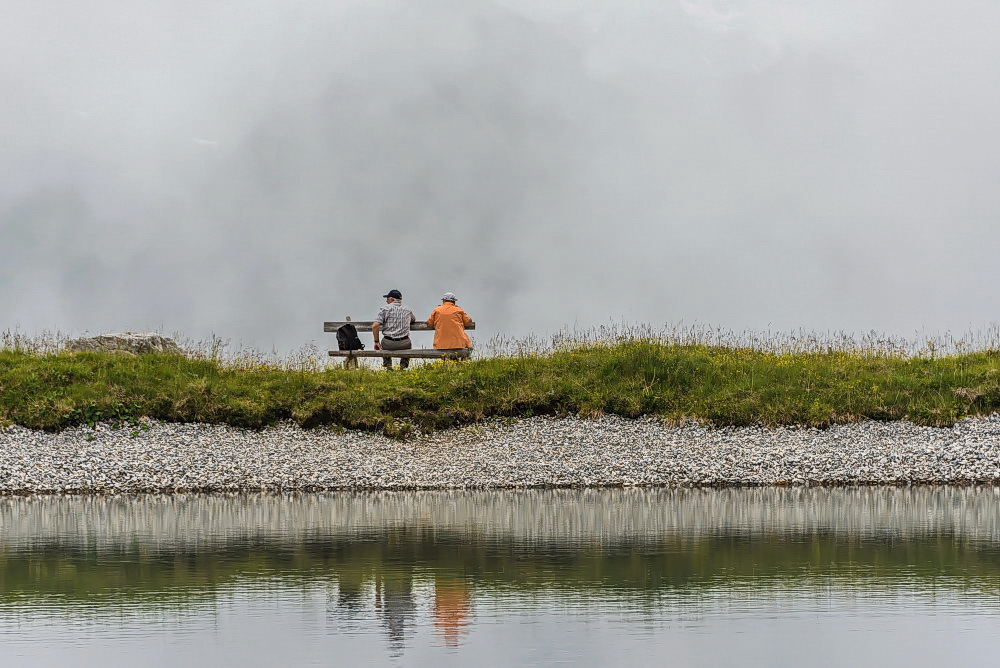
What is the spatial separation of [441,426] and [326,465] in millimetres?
3544

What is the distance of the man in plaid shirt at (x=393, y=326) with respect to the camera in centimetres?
2705

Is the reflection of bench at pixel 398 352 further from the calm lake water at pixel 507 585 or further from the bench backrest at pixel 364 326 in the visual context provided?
the calm lake water at pixel 507 585

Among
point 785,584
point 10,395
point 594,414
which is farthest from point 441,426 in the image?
point 785,584

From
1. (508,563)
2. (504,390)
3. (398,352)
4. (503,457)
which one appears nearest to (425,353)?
(398,352)

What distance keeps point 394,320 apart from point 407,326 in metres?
0.38

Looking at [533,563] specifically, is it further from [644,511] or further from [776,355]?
[776,355]

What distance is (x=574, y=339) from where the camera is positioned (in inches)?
1089

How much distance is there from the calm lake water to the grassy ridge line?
6.82m

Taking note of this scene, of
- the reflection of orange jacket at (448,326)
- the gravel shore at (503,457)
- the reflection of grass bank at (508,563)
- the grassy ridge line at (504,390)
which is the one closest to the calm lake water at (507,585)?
the reflection of grass bank at (508,563)

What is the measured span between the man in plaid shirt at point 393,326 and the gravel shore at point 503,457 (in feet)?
16.9

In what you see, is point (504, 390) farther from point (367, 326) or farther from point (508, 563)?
point (508, 563)

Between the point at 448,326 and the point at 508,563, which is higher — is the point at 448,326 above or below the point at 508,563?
above

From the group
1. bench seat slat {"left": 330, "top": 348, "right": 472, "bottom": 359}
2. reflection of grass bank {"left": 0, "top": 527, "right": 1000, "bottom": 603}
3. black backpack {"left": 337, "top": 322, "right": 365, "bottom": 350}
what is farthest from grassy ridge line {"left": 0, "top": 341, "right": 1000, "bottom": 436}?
reflection of grass bank {"left": 0, "top": 527, "right": 1000, "bottom": 603}

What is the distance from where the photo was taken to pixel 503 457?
67.1 ft
